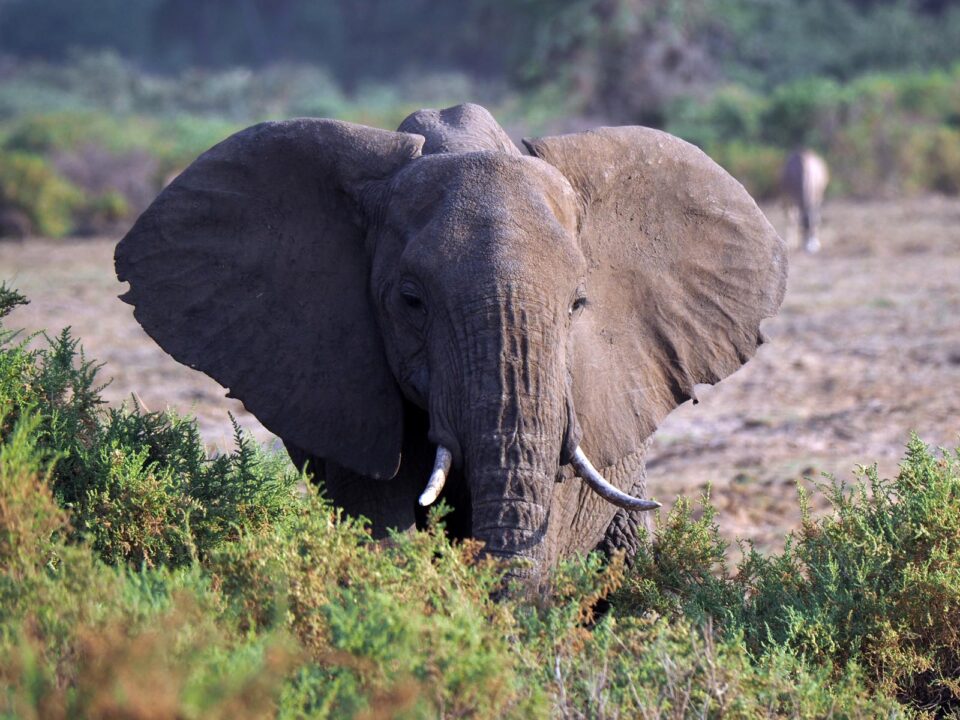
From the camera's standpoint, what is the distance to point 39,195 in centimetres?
2080

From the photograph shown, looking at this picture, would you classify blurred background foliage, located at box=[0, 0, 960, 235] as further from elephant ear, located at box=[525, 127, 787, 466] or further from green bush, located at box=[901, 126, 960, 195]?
elephant ear, located at box=[525, 127, 787, 466]

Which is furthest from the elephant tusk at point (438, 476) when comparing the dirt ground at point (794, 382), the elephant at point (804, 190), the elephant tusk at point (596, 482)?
the elephant at point (804, 190)

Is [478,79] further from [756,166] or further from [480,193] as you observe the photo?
[480,193]

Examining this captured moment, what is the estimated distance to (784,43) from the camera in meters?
41.3

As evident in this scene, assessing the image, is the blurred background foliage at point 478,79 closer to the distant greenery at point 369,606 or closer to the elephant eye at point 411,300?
the distant greenery at point 369,606

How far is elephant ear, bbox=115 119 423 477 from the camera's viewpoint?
4.32 m

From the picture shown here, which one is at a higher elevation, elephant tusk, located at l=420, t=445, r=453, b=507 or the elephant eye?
the elephant eye

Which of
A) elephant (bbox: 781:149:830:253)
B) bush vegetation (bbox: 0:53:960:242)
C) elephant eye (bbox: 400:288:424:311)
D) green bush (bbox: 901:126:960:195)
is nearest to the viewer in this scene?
elephant eye (bbox: 400:288:424:311)

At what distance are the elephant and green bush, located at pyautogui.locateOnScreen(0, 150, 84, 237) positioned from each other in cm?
1028

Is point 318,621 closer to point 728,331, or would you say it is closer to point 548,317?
point 548,317

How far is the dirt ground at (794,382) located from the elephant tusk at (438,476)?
1654 mm

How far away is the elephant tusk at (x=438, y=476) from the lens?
3691 millimetres

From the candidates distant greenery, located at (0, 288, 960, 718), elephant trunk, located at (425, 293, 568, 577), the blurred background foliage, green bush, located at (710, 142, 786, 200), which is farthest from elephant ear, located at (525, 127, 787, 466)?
green bush, located at (710, 142, 786, 200)

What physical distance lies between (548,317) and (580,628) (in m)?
0.82
